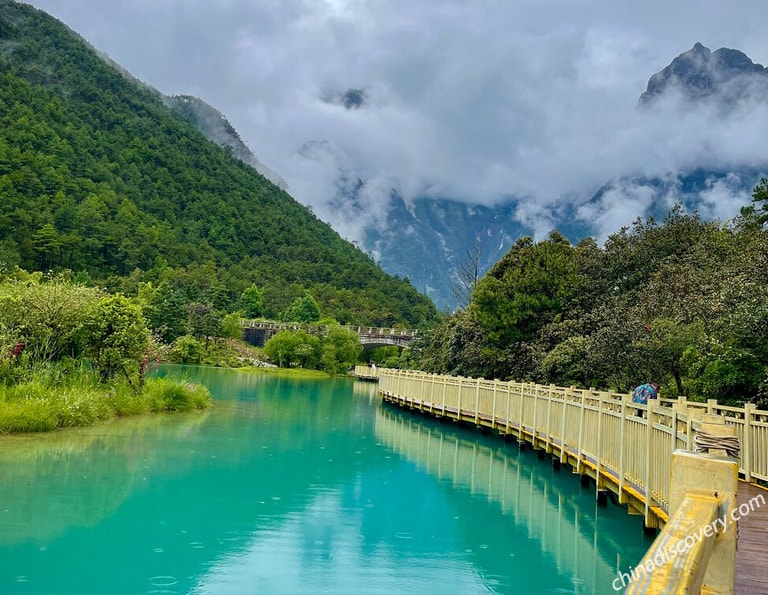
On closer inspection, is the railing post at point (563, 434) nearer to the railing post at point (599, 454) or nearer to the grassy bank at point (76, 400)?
the railing post at point (599, 454)

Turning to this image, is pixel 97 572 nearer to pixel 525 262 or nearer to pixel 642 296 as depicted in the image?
pixel 642 296

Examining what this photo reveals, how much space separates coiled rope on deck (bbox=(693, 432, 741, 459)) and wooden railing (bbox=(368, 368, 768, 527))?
2357mm

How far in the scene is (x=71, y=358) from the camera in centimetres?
1739

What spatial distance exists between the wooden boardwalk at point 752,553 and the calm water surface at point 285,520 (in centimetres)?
161

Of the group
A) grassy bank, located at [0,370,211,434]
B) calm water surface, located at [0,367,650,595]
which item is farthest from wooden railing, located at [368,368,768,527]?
grassy bank, located at [0,370,211,434]

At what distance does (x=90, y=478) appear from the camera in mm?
10367

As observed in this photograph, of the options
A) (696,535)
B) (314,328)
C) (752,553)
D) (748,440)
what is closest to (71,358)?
(748,440)

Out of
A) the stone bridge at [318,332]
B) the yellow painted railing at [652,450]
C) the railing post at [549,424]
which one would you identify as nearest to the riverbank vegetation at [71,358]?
the yellow painted railing at [652,450]

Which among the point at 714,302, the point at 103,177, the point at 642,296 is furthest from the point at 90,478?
the point at 103,177

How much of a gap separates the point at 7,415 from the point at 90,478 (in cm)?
418

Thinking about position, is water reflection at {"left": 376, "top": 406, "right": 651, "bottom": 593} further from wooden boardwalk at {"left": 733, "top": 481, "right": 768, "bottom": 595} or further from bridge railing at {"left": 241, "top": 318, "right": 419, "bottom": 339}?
bridge railing at {"left": 241, "top": 318, "right": 419, "bottom": 339}

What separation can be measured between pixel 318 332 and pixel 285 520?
59827 mm

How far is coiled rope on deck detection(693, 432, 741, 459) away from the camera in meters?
3.69

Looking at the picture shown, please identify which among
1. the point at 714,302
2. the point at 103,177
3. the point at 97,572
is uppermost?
the point at 103,177
